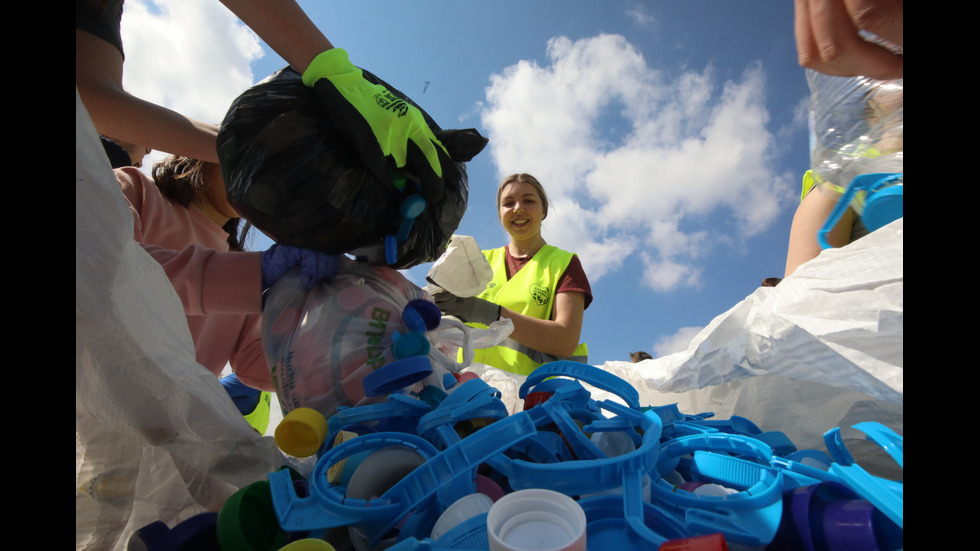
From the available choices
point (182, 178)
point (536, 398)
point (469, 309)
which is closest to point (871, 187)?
point (536, 398)

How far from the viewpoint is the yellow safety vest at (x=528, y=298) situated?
1854mm

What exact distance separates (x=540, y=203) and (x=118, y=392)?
198 centimetres

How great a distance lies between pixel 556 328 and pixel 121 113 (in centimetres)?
141

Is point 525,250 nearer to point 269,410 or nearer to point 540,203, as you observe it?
point 540,203

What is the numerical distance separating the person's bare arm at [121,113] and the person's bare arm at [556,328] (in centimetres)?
108

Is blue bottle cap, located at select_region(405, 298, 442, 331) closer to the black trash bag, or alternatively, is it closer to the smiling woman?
the black trash bag

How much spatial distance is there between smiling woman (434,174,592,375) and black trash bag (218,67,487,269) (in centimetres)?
79

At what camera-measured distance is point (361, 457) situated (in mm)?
592

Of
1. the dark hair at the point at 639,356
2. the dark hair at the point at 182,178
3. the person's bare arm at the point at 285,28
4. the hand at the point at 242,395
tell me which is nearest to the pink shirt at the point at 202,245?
the dark hair at the point at 182,178

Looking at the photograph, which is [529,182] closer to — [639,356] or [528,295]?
[528,295]

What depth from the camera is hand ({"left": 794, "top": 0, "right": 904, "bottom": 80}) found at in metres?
0.56

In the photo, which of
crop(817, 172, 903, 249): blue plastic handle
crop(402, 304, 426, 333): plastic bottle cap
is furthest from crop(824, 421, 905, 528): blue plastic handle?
crop(402, 304, 426, 333): plastic bottle cap
